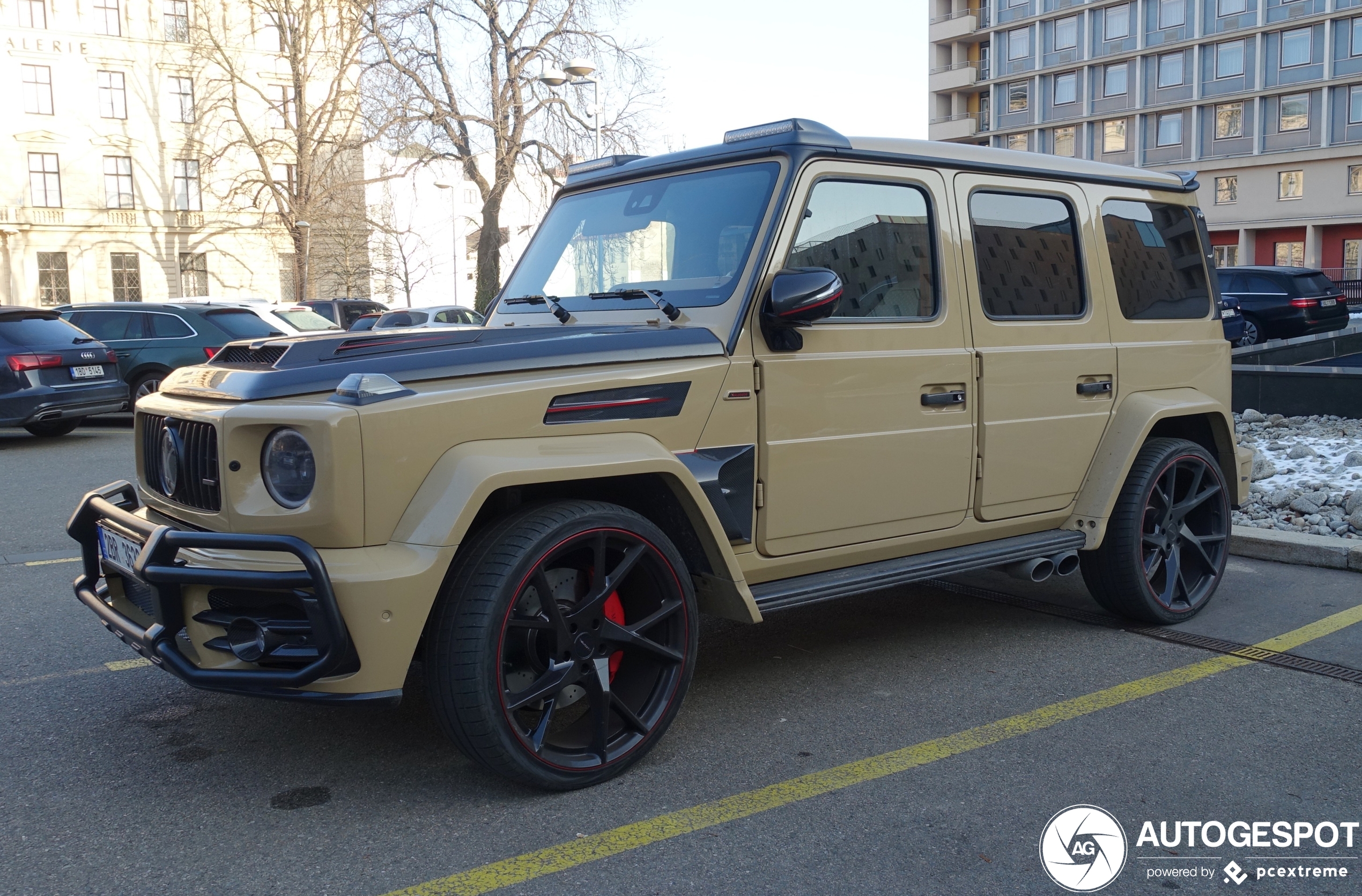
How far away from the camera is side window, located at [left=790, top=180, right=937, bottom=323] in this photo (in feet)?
13.3

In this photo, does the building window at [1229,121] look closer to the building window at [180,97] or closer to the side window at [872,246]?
the building window at [180,97]

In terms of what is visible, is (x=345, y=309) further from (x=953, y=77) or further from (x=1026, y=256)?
(x=953, y=77)

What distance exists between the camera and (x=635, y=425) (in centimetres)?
359

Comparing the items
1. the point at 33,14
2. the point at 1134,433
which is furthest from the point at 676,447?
the point at 33,14

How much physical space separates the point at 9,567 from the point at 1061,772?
5.75 meters

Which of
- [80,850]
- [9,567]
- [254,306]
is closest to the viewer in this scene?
[80,850]

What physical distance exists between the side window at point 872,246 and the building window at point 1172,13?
65241 mm

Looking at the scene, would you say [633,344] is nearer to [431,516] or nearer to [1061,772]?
[431,516]

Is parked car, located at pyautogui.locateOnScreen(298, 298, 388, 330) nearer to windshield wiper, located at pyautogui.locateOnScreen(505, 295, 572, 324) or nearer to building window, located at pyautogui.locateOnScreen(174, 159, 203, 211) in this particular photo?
windshield wiper, located at pyautogui.locateOnScreen(505, 295, 572, 324)

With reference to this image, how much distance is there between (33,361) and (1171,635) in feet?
38.6

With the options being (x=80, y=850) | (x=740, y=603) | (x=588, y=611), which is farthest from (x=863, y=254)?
(x=80, y=850)

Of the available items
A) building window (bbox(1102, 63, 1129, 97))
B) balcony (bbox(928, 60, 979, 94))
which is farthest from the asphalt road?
balcony (bbox(928, 60, 979, 94))

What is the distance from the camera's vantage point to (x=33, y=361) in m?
12.4

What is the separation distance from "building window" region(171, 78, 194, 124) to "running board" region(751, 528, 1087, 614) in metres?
54.2
